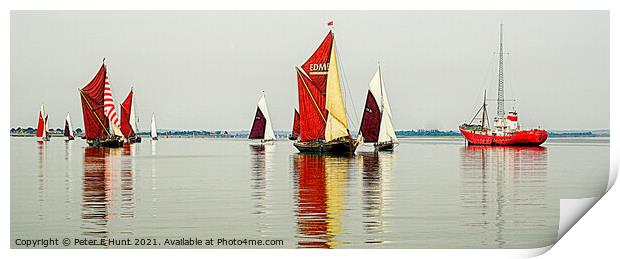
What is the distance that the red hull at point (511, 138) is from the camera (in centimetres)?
1564

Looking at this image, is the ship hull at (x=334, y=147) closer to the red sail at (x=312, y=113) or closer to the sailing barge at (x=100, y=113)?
the red sail at (x=312, y=113)

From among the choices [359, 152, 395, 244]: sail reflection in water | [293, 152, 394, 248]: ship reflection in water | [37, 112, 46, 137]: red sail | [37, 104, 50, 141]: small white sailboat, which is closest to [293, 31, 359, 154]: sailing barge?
[293, 152, 394, 248]: ship reflection in water

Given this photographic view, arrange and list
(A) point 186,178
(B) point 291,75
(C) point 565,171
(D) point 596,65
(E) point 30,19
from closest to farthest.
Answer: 1. (E) point 30,19
2. (D) point 596,65
3. (B) point 291,75
4. (A) point 186,178
5. (C) point 565,171

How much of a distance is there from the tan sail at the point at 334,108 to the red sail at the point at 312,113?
36cm

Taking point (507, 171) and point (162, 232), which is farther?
point (507, 171)

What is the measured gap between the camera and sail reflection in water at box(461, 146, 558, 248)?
9500 millimetres

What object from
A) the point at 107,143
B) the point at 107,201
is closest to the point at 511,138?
the point at 107,201

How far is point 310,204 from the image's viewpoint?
1113cm

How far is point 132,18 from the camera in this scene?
10.8m

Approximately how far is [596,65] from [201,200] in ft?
19.0

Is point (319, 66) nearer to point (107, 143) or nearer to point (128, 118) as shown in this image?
point (128, 118)

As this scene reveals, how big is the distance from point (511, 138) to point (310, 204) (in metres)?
9.85
